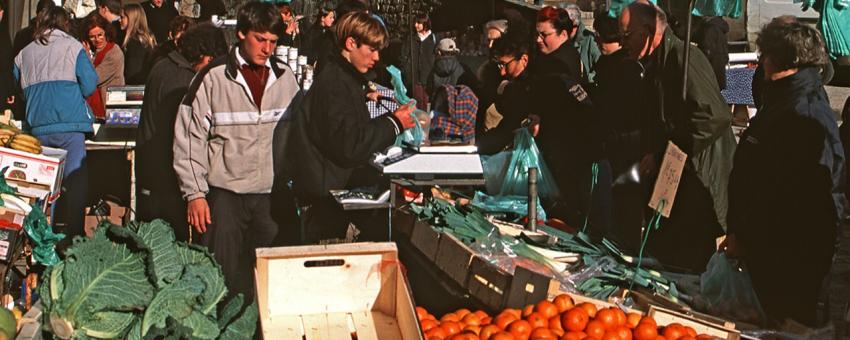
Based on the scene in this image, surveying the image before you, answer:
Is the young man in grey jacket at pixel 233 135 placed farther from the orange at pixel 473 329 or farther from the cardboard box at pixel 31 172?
the orange at pixel 473 329

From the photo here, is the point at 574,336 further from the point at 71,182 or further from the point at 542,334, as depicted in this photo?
the point at 71,182

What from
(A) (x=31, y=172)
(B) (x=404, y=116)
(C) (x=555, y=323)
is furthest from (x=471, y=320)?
(A) (x=31, y=172)

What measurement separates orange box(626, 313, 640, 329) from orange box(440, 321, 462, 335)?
0.61 meters

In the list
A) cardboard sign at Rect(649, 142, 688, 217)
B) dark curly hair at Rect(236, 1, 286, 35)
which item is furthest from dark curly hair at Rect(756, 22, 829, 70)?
dark curly hair at Rect(236, 1, 286, 35)

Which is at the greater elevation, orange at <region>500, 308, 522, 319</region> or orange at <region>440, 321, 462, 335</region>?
orange at <region>500, 308, 522, 319</region>

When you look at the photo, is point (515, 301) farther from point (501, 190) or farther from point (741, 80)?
point (741, 80)

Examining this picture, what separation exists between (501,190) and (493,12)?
539 centimetres

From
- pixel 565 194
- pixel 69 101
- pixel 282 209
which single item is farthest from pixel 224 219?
pixel 69 101

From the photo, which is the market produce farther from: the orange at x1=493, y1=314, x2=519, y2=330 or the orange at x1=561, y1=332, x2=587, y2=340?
the orange at x1=561, y1=332, x2=587, y2=340

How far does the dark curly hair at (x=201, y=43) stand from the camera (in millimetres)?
6301

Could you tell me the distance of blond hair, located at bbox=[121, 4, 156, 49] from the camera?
9.98 meters

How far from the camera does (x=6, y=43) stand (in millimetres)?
10414

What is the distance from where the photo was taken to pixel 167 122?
640 centimetres

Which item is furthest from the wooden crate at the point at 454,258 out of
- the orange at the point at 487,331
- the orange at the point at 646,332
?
the orange at the point at 646,332
